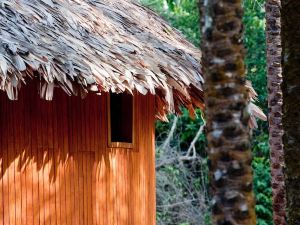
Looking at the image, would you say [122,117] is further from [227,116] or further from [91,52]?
[227,116]

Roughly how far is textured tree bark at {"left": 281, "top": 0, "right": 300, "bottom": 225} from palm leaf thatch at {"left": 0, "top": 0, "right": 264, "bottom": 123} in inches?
90.4

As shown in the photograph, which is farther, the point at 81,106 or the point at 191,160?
the point at 191,160

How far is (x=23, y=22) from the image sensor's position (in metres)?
7.12

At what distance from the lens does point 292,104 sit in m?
4.83

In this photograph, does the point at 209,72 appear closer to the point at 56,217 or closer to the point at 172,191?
the point at 56,217

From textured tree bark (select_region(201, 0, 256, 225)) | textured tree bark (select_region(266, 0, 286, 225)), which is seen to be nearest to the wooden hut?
textured tree bark (select_region(266, 0, 286, 225))

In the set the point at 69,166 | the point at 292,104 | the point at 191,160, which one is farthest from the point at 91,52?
the point at 191,160

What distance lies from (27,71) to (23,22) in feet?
2.76

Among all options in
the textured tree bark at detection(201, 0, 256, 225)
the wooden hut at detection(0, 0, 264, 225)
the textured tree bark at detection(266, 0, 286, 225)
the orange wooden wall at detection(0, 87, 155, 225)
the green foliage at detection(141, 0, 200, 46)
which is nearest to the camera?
the textured tree bark at detection(201, 0, 256, 225)

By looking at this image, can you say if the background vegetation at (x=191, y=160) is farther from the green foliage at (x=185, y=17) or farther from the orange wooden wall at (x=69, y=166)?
the orange wooden wall at (x=69, y=166)

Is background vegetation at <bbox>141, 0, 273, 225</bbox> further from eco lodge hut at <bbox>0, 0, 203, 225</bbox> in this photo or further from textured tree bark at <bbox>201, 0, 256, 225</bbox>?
textured tree bark at <bbox>201, 0, 256, 225</bbox>

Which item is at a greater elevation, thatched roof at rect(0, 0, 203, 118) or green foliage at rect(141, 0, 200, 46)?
green foliage at rect(141, 0, 200, 46)

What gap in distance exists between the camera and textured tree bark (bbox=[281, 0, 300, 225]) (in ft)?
15.5

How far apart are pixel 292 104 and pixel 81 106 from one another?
3511 mm
